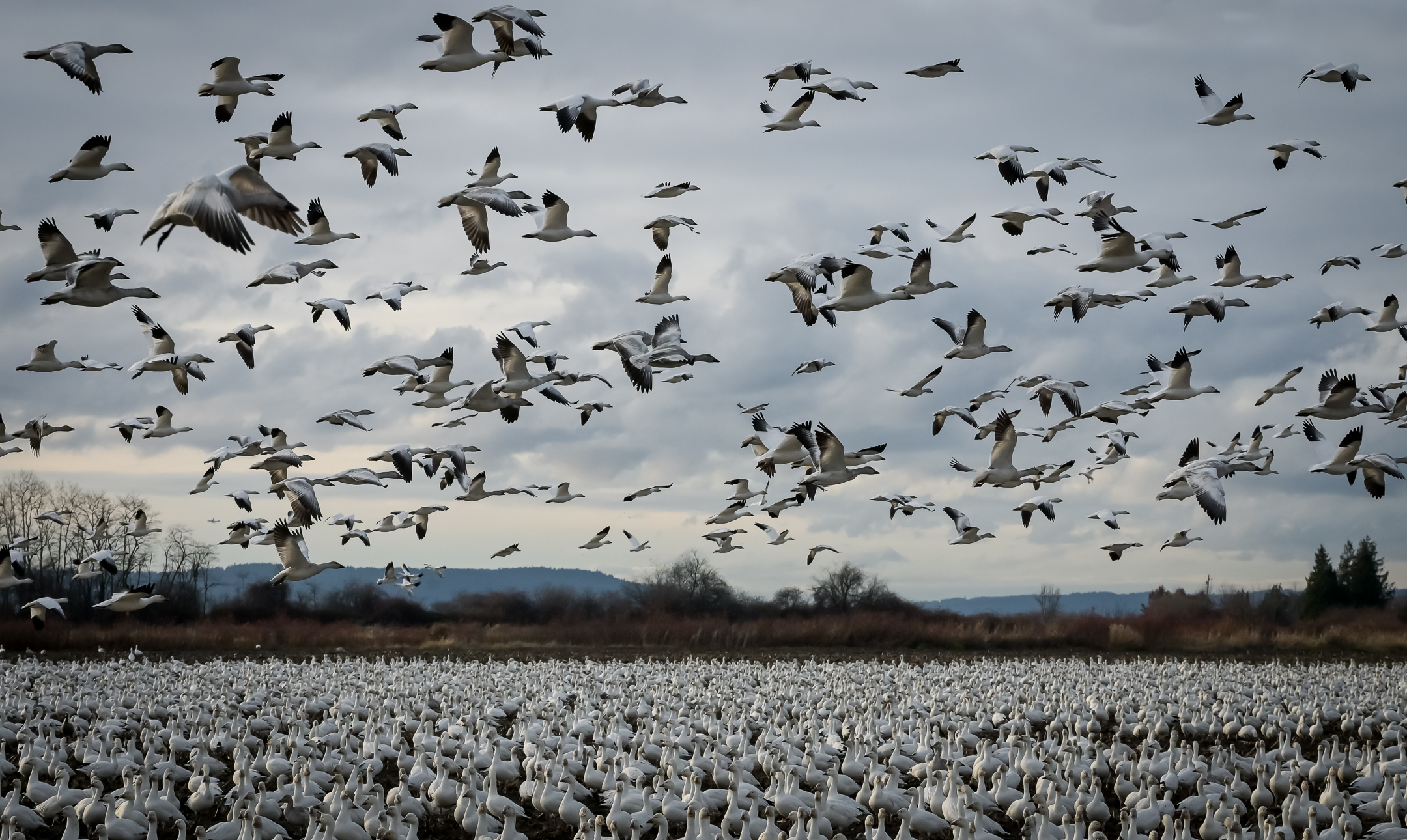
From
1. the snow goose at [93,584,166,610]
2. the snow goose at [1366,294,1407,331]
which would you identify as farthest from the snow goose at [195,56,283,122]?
the snow goose at [1366,294,1407,331]

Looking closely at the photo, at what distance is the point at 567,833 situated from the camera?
1234cm

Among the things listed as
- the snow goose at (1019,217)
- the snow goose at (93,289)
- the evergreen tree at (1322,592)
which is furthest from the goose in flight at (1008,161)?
the evergreen tree at (1322,592)

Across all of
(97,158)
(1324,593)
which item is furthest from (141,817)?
(1324,593)

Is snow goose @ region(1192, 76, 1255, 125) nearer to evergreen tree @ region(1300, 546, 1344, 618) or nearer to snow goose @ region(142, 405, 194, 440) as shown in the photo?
snow goose @ region(142, 405, 194, 440)

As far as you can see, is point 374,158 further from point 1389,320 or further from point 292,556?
point 1389,320

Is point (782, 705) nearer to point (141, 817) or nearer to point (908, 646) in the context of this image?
point (141, 817)

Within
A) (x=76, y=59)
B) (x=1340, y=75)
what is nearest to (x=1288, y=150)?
(x=1340, y=75)

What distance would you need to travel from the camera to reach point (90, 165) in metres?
13.7

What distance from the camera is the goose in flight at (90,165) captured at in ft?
44.7

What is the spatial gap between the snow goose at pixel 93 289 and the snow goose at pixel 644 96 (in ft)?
19.5

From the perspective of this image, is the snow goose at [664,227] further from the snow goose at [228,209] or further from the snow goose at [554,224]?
the snow goose at [228,209]

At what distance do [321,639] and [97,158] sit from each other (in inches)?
1071

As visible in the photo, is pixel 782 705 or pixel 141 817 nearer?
pixel 141 817

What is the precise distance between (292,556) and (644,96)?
7.37 m
